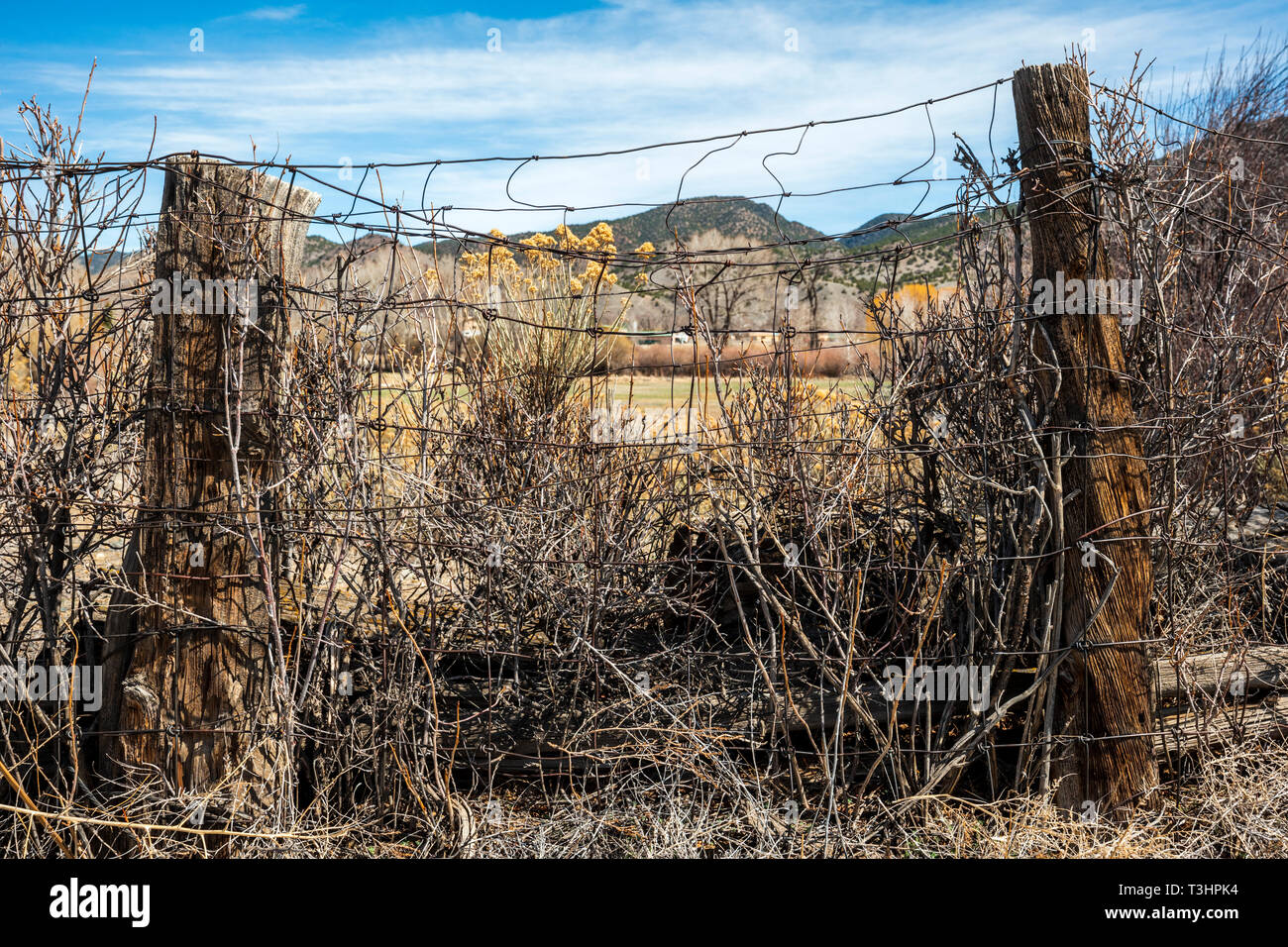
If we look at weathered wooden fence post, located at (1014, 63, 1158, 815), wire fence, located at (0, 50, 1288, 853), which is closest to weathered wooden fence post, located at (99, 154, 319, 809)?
wire fence, located at (0, 50, 1288, 853)

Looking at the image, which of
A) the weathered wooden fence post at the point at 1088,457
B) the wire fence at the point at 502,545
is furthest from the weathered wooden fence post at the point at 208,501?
the weathered wooden fence post at the point at 1088,457

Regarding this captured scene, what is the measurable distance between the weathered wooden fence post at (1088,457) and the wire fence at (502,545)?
3cm

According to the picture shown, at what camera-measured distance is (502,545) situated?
332 centimetres

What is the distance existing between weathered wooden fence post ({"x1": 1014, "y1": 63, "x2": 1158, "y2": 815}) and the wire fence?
3cm

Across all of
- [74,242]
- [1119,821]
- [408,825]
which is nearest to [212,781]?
[408,825]

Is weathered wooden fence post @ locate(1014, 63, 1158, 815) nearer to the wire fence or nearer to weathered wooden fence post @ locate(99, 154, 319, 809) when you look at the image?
the wire fence

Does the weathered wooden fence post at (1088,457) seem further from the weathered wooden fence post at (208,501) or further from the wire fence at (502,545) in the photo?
the weathered wooden fence post at (208,501)

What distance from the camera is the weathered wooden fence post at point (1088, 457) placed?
116 inches

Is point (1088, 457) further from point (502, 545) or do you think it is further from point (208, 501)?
point (208, 501)

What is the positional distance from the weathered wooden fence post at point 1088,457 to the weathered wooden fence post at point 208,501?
2.49 m

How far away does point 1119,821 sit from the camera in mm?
2986

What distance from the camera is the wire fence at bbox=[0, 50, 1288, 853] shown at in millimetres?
2947

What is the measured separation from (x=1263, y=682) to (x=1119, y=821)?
0.93 m

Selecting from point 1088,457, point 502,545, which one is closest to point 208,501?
point 502,545
